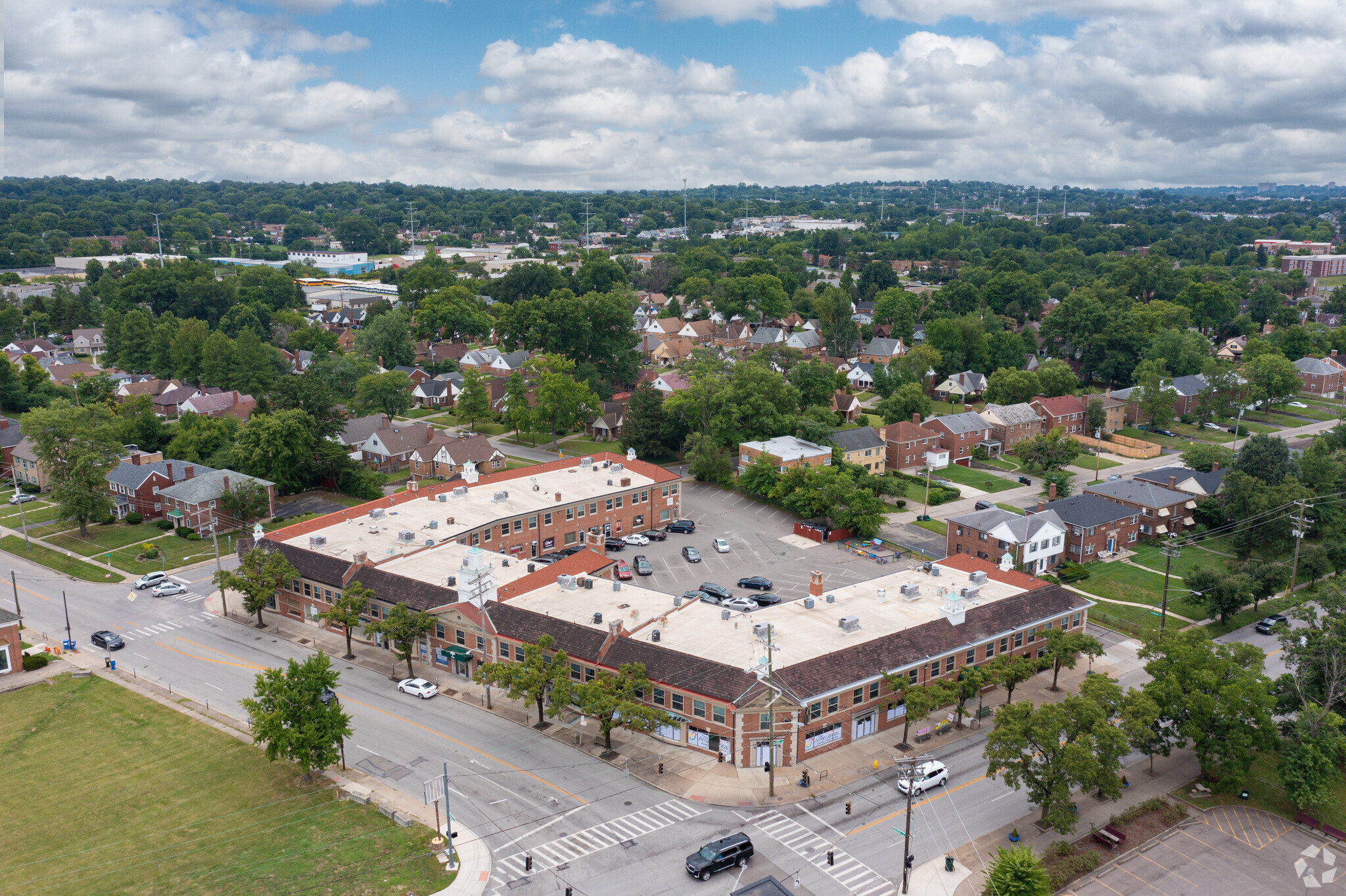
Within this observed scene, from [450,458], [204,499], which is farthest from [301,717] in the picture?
[450,458]

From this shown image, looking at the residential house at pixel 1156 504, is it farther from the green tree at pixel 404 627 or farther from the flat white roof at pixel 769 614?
the green tree at pixel 404 627

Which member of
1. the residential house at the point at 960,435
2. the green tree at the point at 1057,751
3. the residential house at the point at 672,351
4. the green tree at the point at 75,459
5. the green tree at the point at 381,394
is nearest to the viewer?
the green tree at the point at 1057,751

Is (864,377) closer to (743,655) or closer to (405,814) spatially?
(743,655)

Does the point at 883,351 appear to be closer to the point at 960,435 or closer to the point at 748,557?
the point at 960,435

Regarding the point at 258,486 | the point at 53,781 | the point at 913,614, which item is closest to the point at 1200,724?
the point at 913,614

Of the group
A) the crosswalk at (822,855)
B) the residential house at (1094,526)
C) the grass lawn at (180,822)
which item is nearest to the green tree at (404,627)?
the grass lawn at (180,822)

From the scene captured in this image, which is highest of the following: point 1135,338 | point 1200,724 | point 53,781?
point 1135,338
